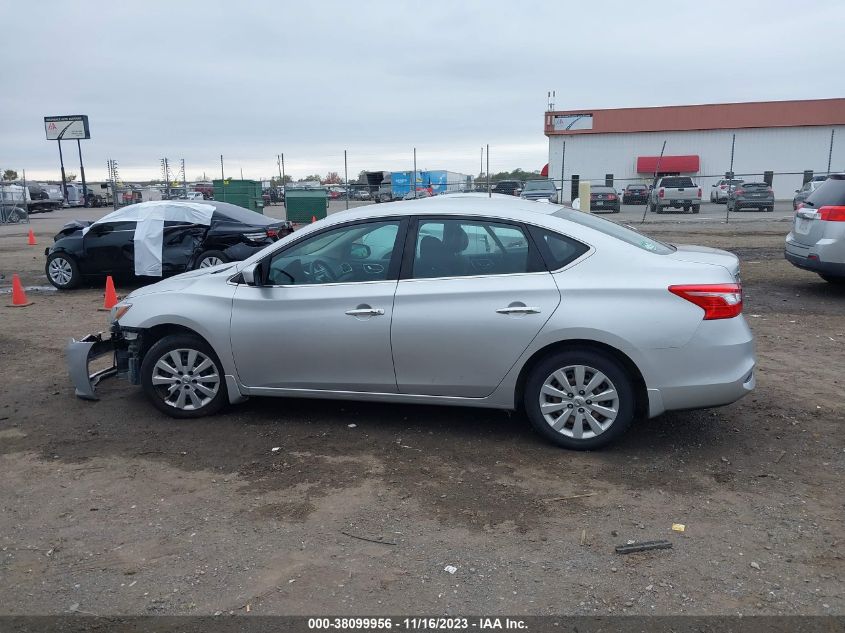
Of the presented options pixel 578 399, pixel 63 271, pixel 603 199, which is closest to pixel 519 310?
pixel 578 399

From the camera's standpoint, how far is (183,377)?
18.1 ft

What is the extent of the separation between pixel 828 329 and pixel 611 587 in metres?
6.26

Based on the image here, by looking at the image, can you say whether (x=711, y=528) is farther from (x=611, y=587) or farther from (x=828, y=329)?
(x=828, y=329)

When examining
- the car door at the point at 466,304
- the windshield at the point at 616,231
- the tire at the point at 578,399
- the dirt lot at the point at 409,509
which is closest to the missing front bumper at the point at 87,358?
the dirt lot at the point at 409,509

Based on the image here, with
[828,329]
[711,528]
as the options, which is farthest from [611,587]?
[828,329]

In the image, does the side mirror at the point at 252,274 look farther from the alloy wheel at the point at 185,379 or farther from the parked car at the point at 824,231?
the parked car at the point at 824,231

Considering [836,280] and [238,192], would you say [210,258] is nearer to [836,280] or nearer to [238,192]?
[836,280]

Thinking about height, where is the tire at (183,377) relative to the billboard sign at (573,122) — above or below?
below

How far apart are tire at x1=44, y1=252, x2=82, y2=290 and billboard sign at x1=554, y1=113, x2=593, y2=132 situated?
42486 millimetres

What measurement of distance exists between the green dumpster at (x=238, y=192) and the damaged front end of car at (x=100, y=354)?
908 inches

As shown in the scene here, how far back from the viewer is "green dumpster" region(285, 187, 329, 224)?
2670cm

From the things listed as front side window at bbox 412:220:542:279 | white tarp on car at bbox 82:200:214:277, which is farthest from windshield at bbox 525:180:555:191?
front side window at bbox 412:220:542:279

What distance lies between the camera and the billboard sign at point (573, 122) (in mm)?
49562

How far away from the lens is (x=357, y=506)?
4141 millimetres
